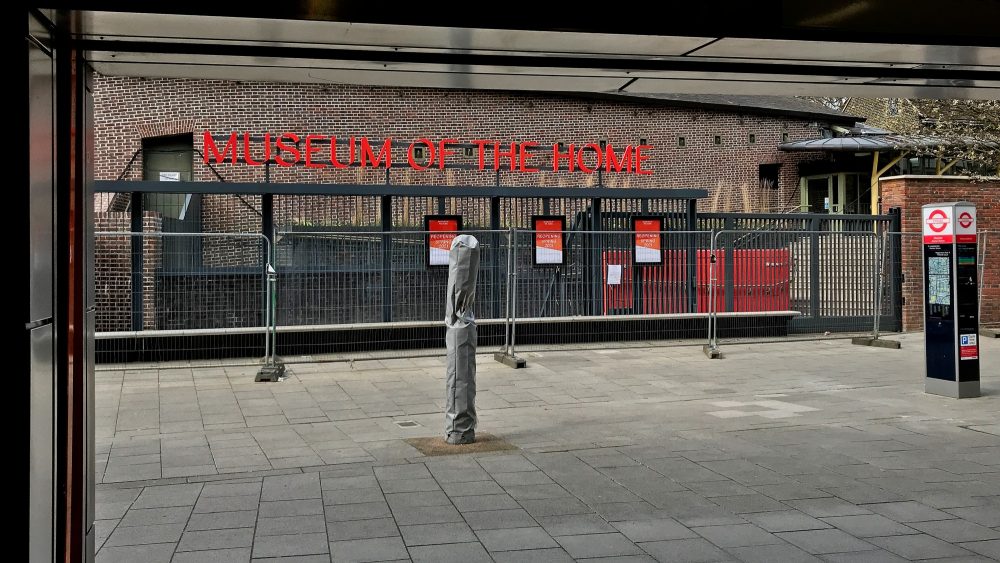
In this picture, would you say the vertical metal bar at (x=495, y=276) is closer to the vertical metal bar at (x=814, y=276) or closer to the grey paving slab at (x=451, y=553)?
the vertical metal bar at (x=814, y=276)

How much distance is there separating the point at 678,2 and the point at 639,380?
28.4ft

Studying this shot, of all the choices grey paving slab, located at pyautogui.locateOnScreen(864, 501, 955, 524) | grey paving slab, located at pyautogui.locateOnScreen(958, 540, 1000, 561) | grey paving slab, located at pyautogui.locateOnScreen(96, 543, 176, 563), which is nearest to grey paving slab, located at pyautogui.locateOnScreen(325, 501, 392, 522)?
grey paving slab, located at pyautogui.locateOnScreen(96, 543, 176, 563)

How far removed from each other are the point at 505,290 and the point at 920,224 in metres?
8.22

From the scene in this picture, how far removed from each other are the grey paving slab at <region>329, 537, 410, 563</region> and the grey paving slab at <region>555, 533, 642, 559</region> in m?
0.89

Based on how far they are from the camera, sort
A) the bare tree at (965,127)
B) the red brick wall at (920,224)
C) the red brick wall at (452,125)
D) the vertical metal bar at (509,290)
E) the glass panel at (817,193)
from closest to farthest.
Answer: the vertical metal bar at (509,290) < the red brick wall at (920,224) < the bare tree at (965,127) < the red brick wall at (452,125) < the glass panel at (817,193)

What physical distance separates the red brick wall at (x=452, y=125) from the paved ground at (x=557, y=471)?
47.0 feet

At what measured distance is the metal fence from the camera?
1313 centimetres

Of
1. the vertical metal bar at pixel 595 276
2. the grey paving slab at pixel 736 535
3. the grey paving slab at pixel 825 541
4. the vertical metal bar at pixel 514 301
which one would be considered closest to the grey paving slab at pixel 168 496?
the grey paving slab at pixel 736 535

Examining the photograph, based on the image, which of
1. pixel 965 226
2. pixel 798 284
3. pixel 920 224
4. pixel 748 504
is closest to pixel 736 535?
pixel 748 504

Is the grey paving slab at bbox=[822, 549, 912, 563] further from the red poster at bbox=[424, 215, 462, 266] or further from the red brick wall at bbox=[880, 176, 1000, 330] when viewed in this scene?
the red brick wall at bbox=[880, 176, 1000, 330]

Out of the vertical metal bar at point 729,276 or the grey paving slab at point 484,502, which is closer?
the grey paving slab at point 484,502

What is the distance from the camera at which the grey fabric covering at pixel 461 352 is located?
26.7 feet

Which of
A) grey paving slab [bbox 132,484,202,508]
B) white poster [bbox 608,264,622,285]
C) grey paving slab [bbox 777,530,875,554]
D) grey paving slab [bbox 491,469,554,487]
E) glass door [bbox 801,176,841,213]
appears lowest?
grey paving slab [bbox 777,530,875,554]
